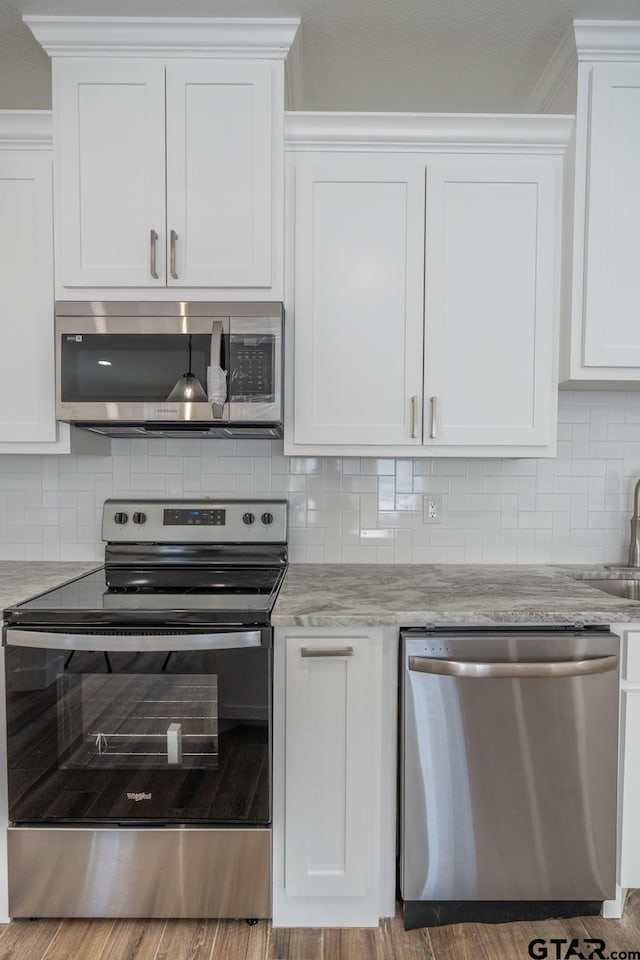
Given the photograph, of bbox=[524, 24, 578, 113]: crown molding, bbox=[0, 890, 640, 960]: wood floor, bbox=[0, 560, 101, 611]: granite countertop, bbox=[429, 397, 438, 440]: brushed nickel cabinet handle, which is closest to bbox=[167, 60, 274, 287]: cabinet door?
bbox=[429, 397, 438, 440]: brushed nickel cabinet handle

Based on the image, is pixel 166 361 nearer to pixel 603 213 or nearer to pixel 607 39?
pixel 603 213

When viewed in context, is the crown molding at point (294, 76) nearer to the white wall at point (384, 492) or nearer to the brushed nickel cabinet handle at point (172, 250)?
the brushed nickel cabinet handle at point (172, 250)

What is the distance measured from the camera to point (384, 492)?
2266mm

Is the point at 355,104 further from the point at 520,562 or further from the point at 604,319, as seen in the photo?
the point at 520,562

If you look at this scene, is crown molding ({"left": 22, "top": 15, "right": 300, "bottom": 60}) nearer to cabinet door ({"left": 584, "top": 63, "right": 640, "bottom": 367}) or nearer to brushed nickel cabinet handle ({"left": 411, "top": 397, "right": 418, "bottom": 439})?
cabinet door ({"left": 584, "top": 63, "right": 640, "bottom": 367})

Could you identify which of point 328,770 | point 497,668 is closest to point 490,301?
point 497,668

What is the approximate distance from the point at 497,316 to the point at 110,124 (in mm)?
1399

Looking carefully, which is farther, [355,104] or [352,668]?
[355,104]

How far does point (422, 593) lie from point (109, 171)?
5.49 feet

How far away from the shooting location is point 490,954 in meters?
1.52

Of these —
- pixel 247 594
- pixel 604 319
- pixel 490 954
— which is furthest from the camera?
pixel 604 319

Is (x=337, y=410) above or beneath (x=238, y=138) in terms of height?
beneath

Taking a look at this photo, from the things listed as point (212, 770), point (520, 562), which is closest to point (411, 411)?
point (520, 562)

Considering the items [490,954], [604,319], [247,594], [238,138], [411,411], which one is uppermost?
[238,138]
